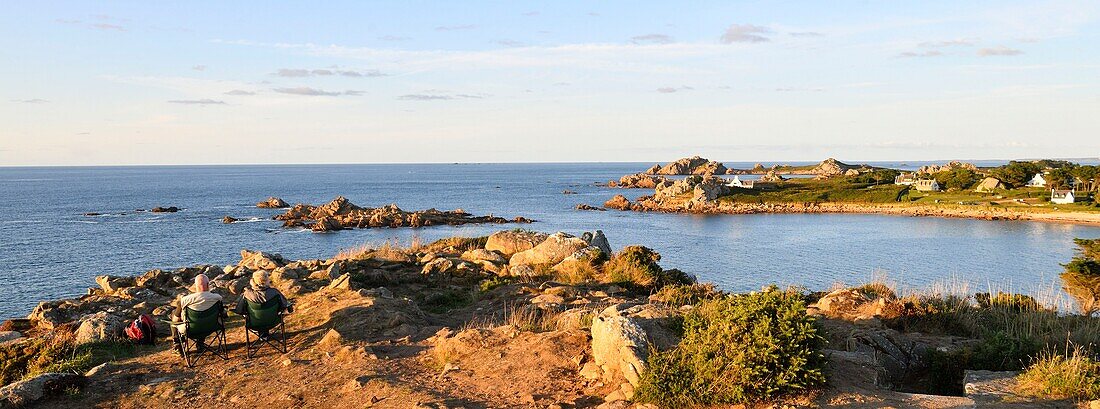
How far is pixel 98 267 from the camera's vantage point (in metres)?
45.5

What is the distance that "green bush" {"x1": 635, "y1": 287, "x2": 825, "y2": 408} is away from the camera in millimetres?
8359

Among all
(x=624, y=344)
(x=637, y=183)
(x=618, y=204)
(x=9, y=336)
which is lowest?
(x=618, y=204)

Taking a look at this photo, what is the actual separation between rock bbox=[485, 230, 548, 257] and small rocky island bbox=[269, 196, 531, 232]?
5150 cm

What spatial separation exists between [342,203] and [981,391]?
271 feet

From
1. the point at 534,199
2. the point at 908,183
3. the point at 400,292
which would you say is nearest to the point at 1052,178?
the point at 908,183

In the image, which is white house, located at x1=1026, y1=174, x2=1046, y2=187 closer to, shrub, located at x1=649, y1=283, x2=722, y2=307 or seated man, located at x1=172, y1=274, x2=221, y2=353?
shrub, located at x1=649, y1=283, x2=722, y2=307

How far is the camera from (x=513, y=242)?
79.4ft

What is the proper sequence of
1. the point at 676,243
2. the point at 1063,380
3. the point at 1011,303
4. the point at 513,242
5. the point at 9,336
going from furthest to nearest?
1. the point at 676,243
2. the point at 513,242
3. the point at 1011,303
4. the point at 9,336
5. the point at 1063,380

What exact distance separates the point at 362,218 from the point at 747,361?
73543mm

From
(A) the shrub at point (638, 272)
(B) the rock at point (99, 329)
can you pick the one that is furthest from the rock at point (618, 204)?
(B) the rock at point (99, 329)

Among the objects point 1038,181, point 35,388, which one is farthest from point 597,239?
point 1038,181

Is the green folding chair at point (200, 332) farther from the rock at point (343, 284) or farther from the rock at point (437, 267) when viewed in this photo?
the rock at point (437, 267)

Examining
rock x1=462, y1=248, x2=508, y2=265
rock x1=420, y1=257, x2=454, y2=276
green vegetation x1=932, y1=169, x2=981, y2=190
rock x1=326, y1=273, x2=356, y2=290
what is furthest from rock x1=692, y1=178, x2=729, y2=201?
rock x1=326, y1=273, x2=356, y2=290

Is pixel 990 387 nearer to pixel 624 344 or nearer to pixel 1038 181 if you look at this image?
pixel 624 344
